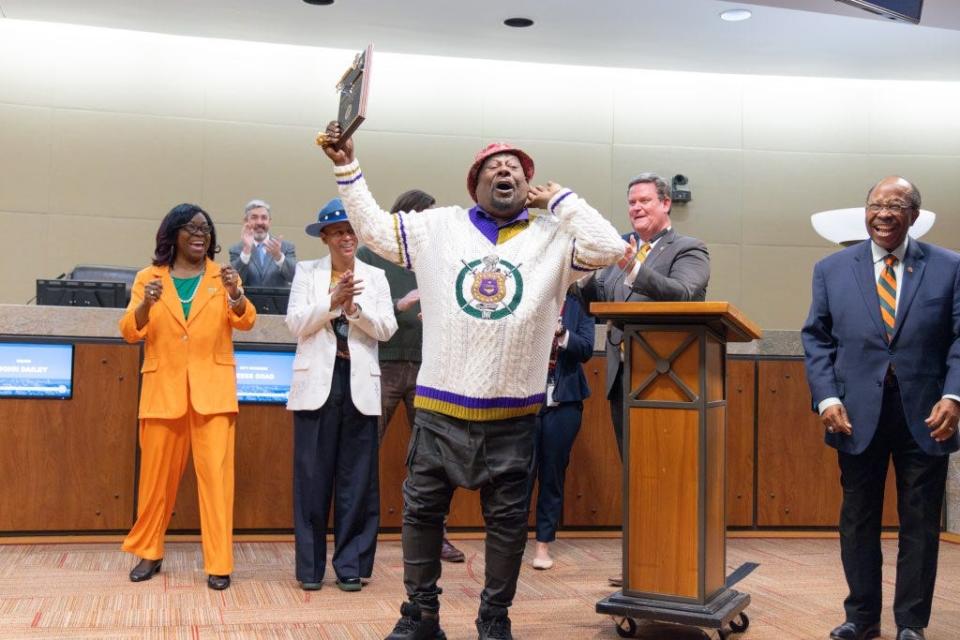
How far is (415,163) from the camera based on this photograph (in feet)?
27.0

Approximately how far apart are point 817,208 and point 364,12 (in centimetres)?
426

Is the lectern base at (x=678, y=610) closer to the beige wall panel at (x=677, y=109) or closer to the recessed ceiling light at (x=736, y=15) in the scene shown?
the recessed ceiling light at (x=736, y=15)

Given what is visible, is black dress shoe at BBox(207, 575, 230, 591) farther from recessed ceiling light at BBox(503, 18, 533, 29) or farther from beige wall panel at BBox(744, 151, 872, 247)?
beige wall panel at BBox(744, 151, 872, 247)

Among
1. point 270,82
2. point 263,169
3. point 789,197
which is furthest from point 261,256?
point 789,197

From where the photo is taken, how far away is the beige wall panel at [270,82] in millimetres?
7859

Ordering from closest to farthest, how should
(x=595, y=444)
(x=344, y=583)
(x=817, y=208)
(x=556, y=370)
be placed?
(x=344, y=583), (x=556, y=370), (x=595, y=444), (x=817, y=208)

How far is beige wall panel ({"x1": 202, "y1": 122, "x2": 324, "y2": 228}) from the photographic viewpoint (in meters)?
7.85

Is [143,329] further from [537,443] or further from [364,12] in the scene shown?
[364,12]

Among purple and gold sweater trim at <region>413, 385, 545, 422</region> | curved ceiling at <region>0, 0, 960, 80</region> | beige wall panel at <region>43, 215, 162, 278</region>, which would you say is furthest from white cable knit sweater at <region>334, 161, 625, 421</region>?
beige wall panel at <region>43, 215, 162, 278</region>

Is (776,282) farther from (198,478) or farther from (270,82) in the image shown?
(198,478)

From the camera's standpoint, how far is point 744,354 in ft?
18.2

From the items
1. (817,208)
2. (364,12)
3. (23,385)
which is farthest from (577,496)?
(817,208)

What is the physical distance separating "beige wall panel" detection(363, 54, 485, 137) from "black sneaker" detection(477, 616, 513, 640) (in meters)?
5.68

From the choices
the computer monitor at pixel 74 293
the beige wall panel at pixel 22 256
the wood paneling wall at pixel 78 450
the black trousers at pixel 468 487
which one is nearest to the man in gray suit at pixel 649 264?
the black trousers at pixel 468 487
